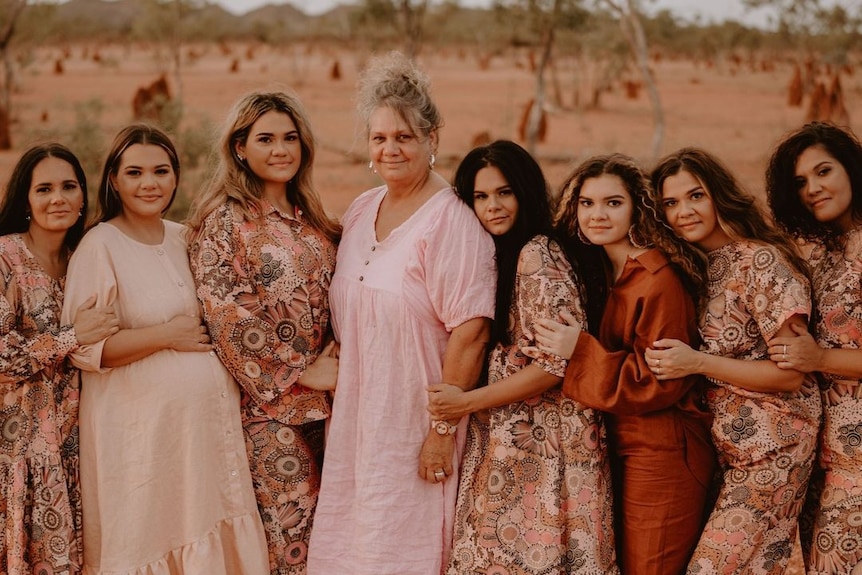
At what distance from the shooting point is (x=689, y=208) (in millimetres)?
3205

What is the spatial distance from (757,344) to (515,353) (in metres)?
0.87

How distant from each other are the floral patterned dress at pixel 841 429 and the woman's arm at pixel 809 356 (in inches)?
2.9

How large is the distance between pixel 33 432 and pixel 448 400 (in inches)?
60.5

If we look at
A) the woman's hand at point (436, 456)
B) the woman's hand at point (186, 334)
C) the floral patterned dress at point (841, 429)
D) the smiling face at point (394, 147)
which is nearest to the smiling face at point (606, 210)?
the smiling face at point (394, 147)

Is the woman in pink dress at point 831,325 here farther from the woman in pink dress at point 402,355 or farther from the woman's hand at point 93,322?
the woman's hand at point 93,322

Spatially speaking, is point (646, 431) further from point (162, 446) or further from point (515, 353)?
point (162, 446)

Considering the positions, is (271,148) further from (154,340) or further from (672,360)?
(672,360)

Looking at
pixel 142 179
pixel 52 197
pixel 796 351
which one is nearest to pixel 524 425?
pixel 796 351

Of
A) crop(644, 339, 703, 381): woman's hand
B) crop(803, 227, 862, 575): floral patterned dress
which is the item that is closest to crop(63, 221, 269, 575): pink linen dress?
crop(644, 339, 703, 381): woman's hand

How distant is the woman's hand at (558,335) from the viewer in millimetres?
3096

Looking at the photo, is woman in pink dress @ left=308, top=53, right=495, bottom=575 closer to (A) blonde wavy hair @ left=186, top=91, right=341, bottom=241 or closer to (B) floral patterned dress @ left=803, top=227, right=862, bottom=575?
(A) blonde wavy hair @ left=186, top=91, right=341, bottom=241

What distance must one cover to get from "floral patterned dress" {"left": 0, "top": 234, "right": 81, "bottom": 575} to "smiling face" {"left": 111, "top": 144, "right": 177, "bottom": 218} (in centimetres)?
42

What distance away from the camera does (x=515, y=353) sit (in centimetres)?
328

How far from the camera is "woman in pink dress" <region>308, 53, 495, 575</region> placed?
10.7 ft
